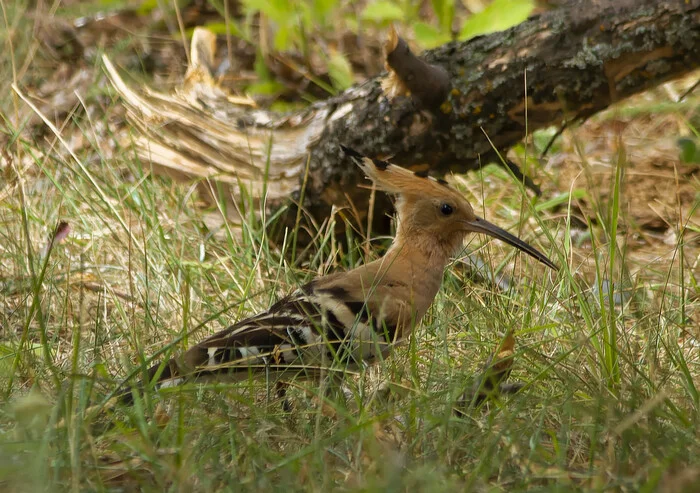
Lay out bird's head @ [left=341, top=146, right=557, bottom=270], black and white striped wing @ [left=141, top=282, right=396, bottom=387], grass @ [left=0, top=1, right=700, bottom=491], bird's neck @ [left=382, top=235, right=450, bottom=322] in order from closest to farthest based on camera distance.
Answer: grass @ [left=0, top=1, right=700, bottom=491] < black and white striped wing @ [left=141, top=282, right=396, bottom=387] < bird's neck @ [left=382, top=235, right=450, bottom=322] < bird's head @ [left=341, top=146, right=557, bottom=270]

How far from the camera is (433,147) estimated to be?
3.06 meters

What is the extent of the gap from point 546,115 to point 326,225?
853 millimetres

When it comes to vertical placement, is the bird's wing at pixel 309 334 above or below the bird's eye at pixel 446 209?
below

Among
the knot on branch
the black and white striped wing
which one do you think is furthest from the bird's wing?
the knot on branch

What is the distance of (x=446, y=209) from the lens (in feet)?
8.55

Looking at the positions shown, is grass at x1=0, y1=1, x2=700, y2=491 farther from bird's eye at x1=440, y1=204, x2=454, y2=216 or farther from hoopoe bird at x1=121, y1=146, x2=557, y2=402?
bird's eye at x1=440, y1=204, x2=454, y2=216

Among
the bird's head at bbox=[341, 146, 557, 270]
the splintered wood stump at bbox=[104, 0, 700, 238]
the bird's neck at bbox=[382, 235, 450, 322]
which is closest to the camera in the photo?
the bird's neck at bbox=[382, 235, 450, 322]

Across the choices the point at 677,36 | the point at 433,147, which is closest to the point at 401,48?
the point at 433,147

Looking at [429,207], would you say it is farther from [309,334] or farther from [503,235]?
[309,334]

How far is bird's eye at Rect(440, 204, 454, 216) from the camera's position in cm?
261

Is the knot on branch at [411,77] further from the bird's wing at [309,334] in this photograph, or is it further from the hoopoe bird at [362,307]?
the bird's wing at [309,334]

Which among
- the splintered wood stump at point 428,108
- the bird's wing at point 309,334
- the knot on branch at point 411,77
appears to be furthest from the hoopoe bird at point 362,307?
the knot on branch at point 411,77

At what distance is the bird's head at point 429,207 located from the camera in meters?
2.60

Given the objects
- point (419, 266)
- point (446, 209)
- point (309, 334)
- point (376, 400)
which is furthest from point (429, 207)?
point (376, 400)
